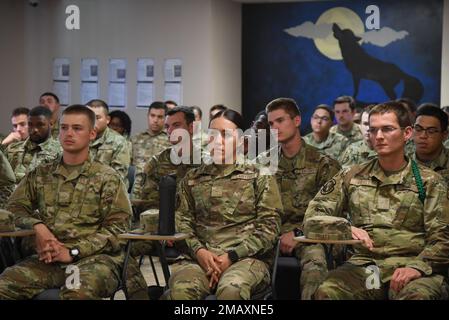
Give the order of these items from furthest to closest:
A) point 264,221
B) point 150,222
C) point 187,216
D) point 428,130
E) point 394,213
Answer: point 428,130 < point 187,216 < point 264,221 < point 150,222 < point 394,213

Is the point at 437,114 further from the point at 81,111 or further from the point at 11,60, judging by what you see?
the point at 11,60

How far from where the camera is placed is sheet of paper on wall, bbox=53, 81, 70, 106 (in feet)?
36.9

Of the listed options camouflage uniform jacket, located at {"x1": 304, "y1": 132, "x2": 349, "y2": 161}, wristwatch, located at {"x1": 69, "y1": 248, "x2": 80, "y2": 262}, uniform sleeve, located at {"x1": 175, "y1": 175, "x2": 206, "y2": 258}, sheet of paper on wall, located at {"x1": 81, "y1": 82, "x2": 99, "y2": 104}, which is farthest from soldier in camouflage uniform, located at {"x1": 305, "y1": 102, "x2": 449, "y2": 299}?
sheet of paper on wall, located at {"x1": 81, "y1": 82, "x2": 99, "y2": 104}

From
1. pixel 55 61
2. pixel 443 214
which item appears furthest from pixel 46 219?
pixel 55 61

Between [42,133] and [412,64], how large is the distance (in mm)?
5886

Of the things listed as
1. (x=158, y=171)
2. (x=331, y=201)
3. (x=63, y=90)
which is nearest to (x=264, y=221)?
(x=331, y=201)

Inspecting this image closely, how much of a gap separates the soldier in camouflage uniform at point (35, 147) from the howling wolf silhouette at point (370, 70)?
18.2 ft

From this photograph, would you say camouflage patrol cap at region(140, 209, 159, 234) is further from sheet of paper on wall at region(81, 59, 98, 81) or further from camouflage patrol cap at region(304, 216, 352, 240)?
sheet of paper on wall at region(81, 59, 98, 81)

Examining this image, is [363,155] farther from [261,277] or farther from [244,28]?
[244,28]

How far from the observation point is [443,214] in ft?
12.6

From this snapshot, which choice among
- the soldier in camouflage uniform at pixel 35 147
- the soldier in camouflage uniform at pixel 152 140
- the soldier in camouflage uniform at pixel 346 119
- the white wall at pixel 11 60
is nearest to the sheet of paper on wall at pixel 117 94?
the white wall at pixel 11 60

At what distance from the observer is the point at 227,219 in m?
4.29

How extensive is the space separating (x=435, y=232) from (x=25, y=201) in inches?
84.6

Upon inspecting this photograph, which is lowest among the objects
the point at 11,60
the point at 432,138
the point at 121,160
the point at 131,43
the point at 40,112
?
the point at 121,160
